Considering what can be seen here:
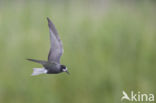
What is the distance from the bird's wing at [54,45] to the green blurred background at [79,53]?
0.37m

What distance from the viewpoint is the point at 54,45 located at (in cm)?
104

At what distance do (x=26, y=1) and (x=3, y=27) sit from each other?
1.10ft

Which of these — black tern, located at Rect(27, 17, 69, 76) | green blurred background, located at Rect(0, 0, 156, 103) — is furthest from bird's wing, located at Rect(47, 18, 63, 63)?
green blurred background, located at Rect(0, 0, 156, 103)

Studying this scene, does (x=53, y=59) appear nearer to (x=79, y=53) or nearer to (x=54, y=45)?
(x=54, y=45)

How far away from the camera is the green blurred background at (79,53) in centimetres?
141

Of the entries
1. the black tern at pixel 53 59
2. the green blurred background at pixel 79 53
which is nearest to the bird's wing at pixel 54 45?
the black tern at pixel 53 59

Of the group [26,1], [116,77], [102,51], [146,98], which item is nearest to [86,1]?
[26,1]

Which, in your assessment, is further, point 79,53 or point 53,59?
point 79,53

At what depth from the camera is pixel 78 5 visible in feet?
7.20

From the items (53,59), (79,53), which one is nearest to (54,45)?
(53,59)

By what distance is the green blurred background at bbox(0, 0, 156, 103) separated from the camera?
141 centimetres

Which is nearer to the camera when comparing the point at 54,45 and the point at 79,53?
the point at 54,45

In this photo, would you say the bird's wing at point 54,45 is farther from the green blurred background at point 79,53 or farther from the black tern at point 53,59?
the green blurred background at point 79,53

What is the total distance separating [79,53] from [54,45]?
20.5 inches
